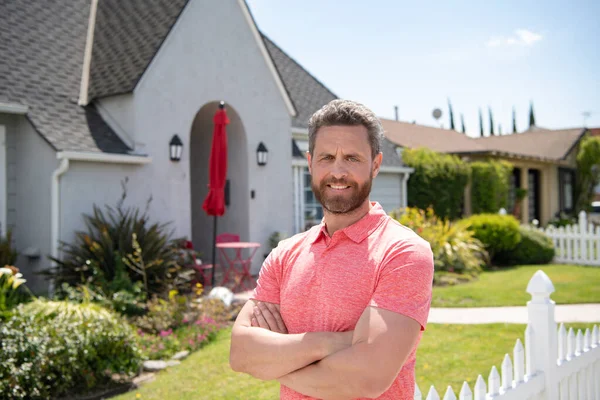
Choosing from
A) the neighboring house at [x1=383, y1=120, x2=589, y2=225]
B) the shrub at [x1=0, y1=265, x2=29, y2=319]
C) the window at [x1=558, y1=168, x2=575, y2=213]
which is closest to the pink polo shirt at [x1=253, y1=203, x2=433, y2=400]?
the shrub at [x1=0, y1=265, x2=29, y2=319]

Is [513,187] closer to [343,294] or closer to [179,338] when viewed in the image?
[179,338]

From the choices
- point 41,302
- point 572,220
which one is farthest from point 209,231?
point 572,220

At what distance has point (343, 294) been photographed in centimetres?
194

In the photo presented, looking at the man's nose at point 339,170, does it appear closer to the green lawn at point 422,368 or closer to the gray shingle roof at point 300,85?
the green lawn at point 422,368

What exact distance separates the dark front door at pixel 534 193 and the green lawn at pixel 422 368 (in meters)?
19.2

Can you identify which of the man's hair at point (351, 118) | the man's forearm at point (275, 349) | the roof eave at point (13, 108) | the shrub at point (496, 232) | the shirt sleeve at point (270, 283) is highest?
the roof eave at point (13, 108)

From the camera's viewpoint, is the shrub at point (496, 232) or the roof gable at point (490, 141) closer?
the shrub at point (496, 232)

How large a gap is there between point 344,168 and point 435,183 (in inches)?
614

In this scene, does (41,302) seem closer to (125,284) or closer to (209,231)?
(125,284)

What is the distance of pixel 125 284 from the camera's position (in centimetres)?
741

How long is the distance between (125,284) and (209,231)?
16.8 feet

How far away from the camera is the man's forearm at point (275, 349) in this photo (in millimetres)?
Answer: 1881

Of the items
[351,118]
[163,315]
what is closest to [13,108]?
[163,315]


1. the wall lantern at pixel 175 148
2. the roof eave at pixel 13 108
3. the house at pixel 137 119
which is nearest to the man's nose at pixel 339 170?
the house at pixel 137 119
